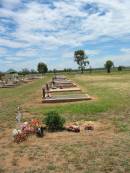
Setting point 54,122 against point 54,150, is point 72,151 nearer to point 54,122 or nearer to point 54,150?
point 54,150

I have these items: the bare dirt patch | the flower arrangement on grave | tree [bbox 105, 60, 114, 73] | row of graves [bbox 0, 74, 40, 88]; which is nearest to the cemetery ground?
the bare dirt patch

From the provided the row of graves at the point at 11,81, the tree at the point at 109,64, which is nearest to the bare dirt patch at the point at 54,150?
the row of graves at the point at 11,81

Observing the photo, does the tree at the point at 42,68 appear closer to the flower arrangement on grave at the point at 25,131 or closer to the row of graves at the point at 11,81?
the row of graves at the point at 11,81

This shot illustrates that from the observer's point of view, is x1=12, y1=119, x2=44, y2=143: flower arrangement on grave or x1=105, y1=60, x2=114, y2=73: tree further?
x1=105, y1=60, x2=114, y2=73: tree

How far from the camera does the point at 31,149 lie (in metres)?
7.67

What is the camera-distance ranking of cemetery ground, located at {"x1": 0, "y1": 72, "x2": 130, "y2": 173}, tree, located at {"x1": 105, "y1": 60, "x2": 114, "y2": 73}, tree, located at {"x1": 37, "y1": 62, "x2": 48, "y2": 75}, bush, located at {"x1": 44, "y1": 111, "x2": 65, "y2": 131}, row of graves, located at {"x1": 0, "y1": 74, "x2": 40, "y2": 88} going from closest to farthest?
cemetery ground, located at {"x1": 0, "y1": 72, "x2": 130, "y2": 173}, bush, located at {"x1": 44, "y1": 111, "x2": 65, "y2": 131}, row of graves, located at {"x1": 0, "y1": 74, "x2": 40, "y2": 88}, tree, located at {"x1": 105, "y1": 60, "x2": 114, "y2": 73}, tree, located at {"x1": 37, "y1": 62, "x2": 48, "y2": 75}

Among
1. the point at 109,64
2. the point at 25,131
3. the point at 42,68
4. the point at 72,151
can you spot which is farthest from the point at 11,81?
the point at 42,68

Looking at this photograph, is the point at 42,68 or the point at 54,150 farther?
the point at 42,68

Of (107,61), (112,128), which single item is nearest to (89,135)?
(112,128)

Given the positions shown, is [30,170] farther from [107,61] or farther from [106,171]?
[107,61]

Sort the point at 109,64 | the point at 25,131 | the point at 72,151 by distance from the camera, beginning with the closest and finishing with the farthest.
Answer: the point at 72,151 → the point at 25,131 → the point at 109,64

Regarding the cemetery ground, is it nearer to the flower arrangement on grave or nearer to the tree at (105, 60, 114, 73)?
the flower arrangement on grave

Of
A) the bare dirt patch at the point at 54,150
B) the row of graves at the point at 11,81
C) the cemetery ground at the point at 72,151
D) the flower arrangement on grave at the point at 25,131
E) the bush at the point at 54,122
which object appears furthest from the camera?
Answer: the row of graves at the point at 11,81

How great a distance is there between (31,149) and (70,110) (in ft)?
21.3
